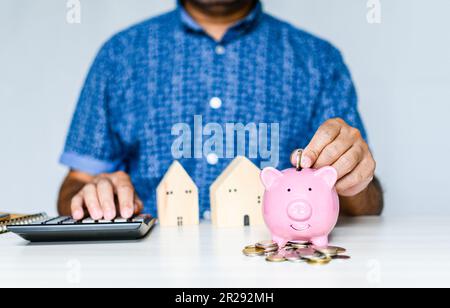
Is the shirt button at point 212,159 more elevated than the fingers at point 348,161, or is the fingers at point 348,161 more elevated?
the fingers at point 348,161

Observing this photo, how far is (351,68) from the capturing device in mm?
1774

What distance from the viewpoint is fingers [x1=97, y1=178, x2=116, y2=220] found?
31.3 inches

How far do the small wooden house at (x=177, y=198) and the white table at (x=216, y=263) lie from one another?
93mm

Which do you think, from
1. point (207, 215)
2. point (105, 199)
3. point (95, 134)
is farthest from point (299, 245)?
point (95, 134)

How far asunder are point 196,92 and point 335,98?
0.32 metres

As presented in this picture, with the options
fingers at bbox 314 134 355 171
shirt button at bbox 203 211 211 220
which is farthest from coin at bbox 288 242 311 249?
shirt button at bbox 203 211 211 220

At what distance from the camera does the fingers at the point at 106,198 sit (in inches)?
31.3

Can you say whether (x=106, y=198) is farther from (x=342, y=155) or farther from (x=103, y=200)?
(x=342, y=155)

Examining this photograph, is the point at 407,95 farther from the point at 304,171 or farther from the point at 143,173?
the point at 304,171

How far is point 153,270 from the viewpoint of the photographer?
1.72 feet

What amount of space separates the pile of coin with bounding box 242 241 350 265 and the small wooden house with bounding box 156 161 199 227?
266mm

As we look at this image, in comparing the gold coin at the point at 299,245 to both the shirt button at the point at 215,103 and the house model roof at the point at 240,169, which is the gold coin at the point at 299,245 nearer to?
the house model roof at the point at 240,169

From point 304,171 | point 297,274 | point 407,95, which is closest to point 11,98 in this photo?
point 407,95

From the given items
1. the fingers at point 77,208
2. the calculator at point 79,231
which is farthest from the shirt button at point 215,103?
the calculator at point 79,231
